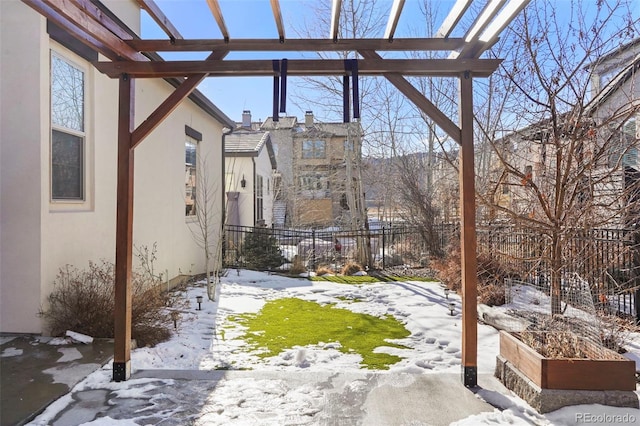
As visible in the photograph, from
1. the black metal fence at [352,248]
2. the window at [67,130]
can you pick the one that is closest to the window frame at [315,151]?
the black metal fence at [352,248]

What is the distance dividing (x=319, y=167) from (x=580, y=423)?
66.2 feet

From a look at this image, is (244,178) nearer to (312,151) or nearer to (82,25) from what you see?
(312,151)

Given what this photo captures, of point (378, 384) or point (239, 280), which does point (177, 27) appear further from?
point (239, 280)

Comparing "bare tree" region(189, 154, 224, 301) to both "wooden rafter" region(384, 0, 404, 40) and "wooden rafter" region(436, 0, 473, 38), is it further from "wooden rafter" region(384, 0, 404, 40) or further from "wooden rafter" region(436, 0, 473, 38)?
"wooden rafter" region(436, 0, 473, 38)

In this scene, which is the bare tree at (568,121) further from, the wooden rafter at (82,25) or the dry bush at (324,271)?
the dry bush at (324,271)

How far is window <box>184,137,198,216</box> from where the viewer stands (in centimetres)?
883

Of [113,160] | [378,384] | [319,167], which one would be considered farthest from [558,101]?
[319,167]

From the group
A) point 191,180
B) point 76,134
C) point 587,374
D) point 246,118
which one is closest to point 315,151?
point 246,118

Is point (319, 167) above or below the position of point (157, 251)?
above

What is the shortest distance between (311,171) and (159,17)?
1847cm

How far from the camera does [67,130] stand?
470cm

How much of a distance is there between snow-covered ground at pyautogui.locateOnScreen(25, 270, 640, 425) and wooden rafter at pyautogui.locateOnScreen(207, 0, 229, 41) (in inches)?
122

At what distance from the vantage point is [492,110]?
9742 millimetres

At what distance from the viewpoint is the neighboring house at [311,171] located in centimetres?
1969
